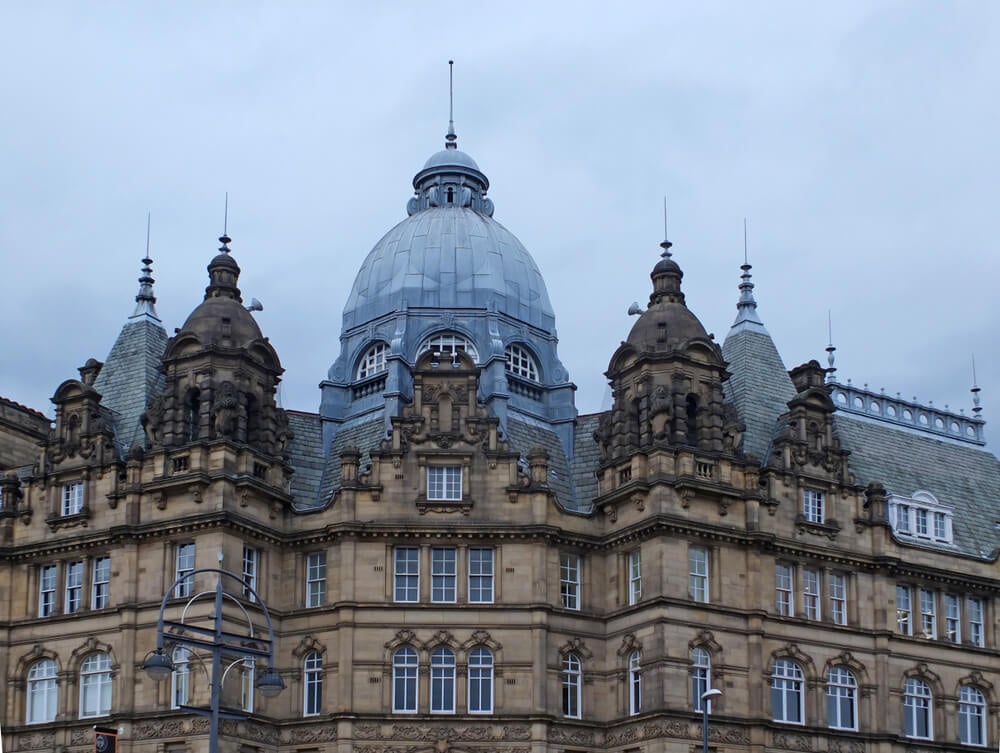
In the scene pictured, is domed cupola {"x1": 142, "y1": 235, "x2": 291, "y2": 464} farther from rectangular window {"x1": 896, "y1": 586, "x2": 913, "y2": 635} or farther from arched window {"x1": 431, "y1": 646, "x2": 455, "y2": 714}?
rectangular window {"x1": 896, "y1": 586, "x2": 913, "y2": 635}

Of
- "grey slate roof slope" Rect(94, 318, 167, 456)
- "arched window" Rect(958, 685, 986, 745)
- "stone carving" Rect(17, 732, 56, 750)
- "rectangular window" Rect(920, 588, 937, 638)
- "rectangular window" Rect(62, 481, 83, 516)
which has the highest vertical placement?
"grey slate roof slope" Rect(94, 318, 167, 456)

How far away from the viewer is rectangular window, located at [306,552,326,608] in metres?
73.8

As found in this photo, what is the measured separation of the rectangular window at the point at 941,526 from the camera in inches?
3260

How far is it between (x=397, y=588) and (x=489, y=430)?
24.5ft

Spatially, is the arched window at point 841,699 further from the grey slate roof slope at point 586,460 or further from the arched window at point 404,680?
the arched window at point 404,680

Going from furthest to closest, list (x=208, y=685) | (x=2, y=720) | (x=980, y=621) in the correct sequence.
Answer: (x=980, y=621) < (x=2, y=720) < (x=208, y=685)

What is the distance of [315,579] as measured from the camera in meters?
74.2

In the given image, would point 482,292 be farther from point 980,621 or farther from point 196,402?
point 980,621

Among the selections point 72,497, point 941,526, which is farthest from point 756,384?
point 72,497

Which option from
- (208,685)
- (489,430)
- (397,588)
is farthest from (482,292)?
(208,685)

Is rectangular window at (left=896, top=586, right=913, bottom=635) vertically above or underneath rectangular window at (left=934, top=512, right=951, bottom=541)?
underneath

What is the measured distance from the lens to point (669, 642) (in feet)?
233

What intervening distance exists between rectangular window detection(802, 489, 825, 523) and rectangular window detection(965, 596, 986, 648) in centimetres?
897

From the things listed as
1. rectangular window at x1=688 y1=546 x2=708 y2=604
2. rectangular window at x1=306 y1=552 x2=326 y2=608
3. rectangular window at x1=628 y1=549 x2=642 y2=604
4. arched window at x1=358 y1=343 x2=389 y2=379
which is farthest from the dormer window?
rectangular window at x1=306 y1=552 x2=326 y2=608
